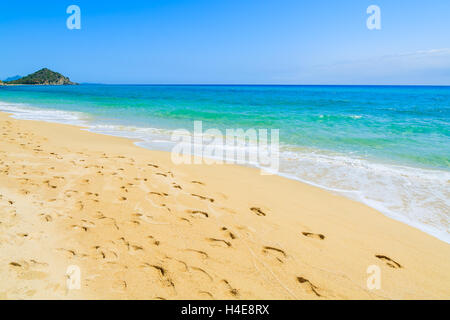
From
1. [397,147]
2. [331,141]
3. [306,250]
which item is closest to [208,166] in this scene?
[306,250]

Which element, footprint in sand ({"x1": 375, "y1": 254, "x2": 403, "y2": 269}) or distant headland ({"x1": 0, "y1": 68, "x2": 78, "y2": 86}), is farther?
distant headland ({"x1": 0, "y1": 68, "x2": 78, "y2": 86})

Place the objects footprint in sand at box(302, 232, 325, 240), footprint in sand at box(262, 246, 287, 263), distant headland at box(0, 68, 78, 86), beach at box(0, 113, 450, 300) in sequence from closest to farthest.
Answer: beach at box(0, 113, 450, 300) < footprint in sand at box(262, 246, 287, 263) < footprint in sand at box(302, 232, 325, 240) < distant headland at box(0, 68, 78, 86)

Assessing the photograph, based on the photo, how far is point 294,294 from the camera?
8.67ft

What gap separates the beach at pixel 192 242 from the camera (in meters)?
2.61

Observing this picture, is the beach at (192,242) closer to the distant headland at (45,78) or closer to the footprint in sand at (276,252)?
the footprint in sand at (276,252)

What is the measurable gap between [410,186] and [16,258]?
758cm
